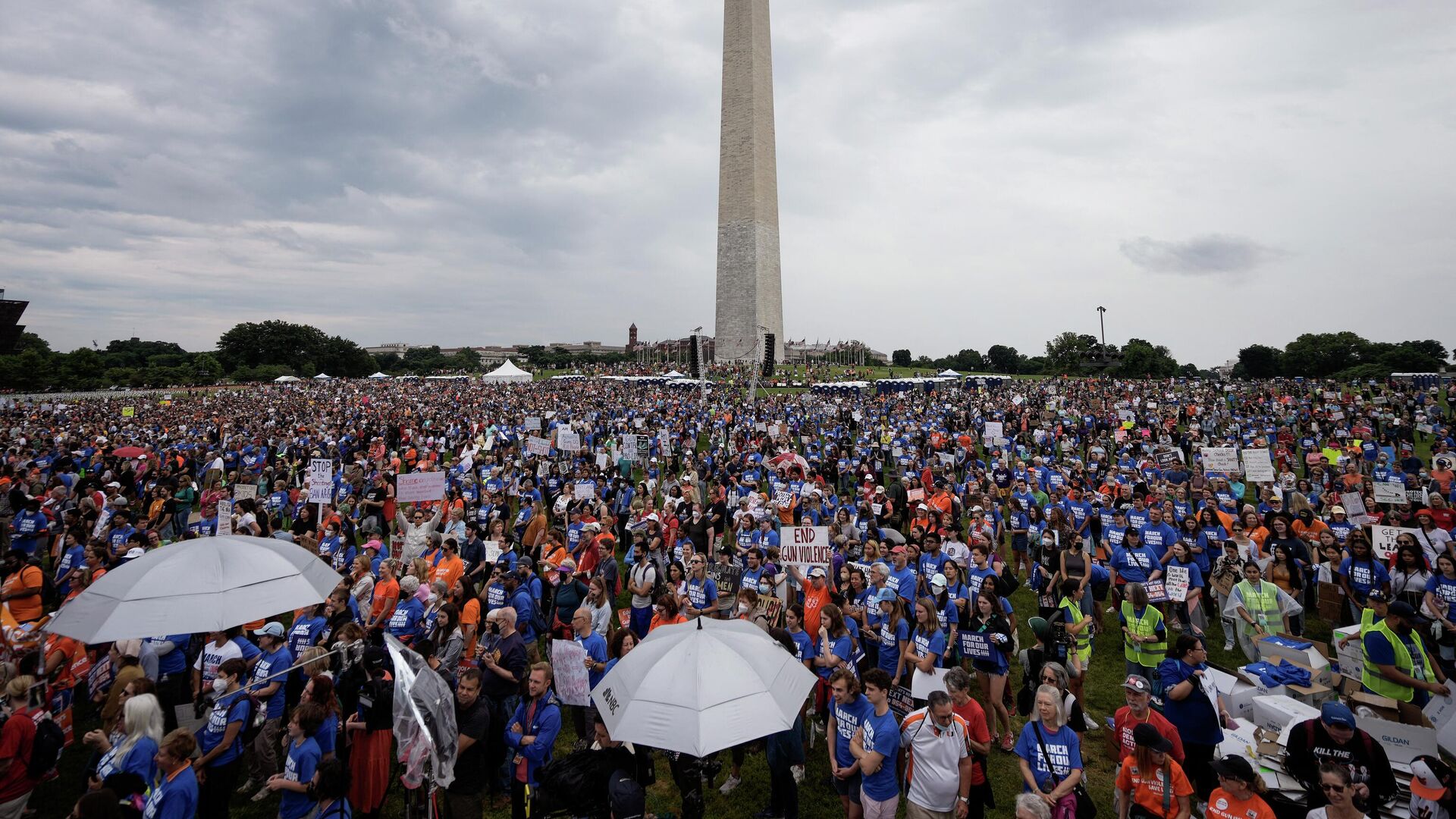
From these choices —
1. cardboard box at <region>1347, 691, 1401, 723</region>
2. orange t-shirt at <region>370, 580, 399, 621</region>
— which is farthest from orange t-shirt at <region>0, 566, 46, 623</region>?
cardboard box at <region>1347, 691, 1401, 723</region>

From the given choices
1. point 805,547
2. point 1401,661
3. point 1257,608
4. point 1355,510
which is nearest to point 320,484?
point 805,547

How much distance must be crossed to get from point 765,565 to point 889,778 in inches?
160

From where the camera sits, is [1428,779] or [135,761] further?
[135,761]

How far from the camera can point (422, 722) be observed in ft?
12.8

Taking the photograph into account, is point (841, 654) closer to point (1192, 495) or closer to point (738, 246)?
point (1192, 495)

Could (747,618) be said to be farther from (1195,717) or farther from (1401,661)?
(1401,661)

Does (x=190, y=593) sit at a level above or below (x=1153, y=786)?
above

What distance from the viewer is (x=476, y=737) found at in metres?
4.88

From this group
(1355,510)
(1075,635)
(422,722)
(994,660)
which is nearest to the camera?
(422,722)

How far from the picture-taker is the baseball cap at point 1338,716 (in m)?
4.25

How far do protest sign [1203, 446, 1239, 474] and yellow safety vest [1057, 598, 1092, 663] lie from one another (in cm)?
933

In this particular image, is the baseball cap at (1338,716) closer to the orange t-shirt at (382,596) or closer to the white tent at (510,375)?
the orange t-shirt at (382,596)

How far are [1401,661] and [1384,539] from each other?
167 inches

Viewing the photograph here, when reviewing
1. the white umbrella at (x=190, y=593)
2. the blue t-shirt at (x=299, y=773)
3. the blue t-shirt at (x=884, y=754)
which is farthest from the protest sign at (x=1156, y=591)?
the white umbrella at (x=190, y=593)
